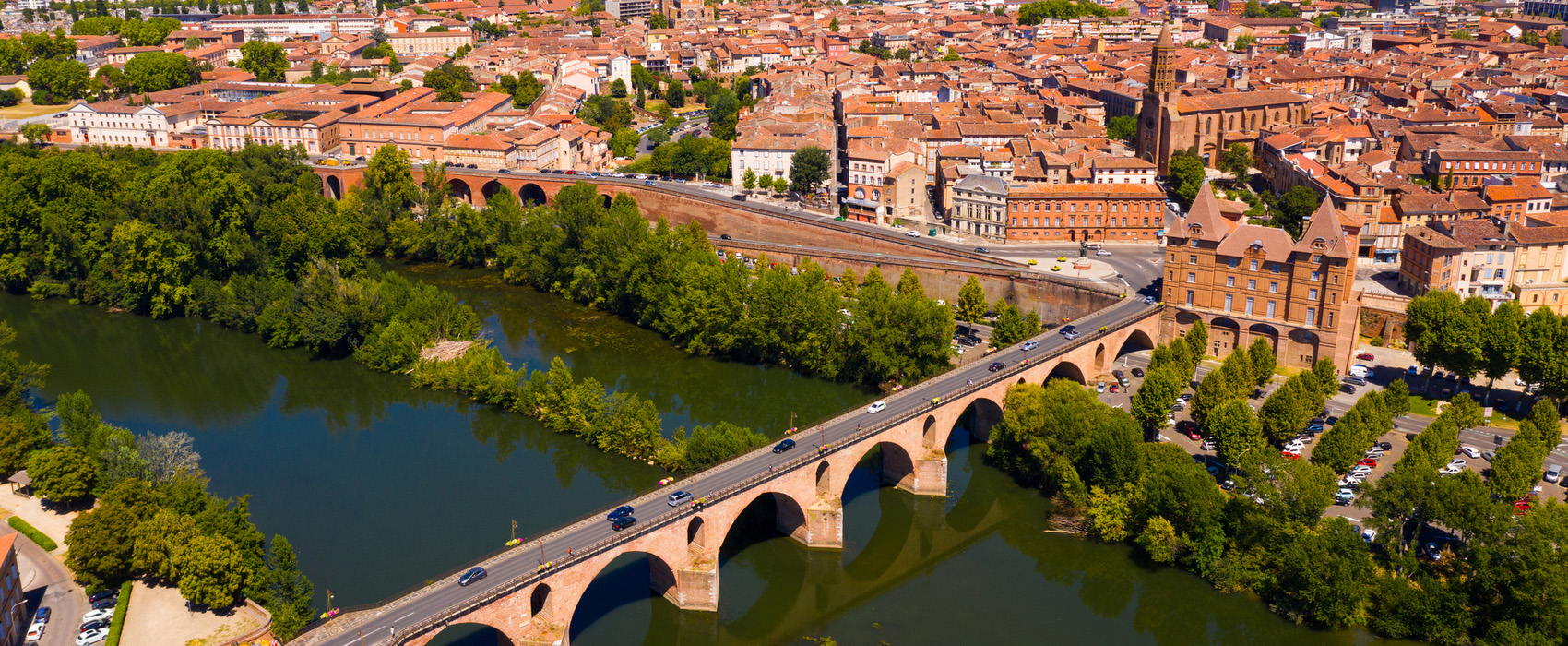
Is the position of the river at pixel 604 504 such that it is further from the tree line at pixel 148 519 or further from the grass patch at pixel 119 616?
the grass patch at pixel 119 616

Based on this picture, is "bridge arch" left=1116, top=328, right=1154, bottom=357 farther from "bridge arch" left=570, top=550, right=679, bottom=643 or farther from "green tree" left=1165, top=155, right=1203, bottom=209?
"bridge arch" left=570, top=550, right=679, bottom=643

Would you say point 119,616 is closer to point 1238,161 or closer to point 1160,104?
point 1160,104

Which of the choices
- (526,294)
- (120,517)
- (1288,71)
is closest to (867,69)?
(1288,71)

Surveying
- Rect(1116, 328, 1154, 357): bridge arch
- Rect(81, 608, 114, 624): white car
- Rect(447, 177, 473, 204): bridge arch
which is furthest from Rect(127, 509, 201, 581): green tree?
Rect(447, 177, 473, 204): bridge arch

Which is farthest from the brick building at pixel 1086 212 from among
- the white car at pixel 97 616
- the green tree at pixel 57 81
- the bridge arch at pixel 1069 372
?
the green tree at pixel 57 81

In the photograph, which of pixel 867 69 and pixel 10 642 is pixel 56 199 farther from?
pixel 867 69
